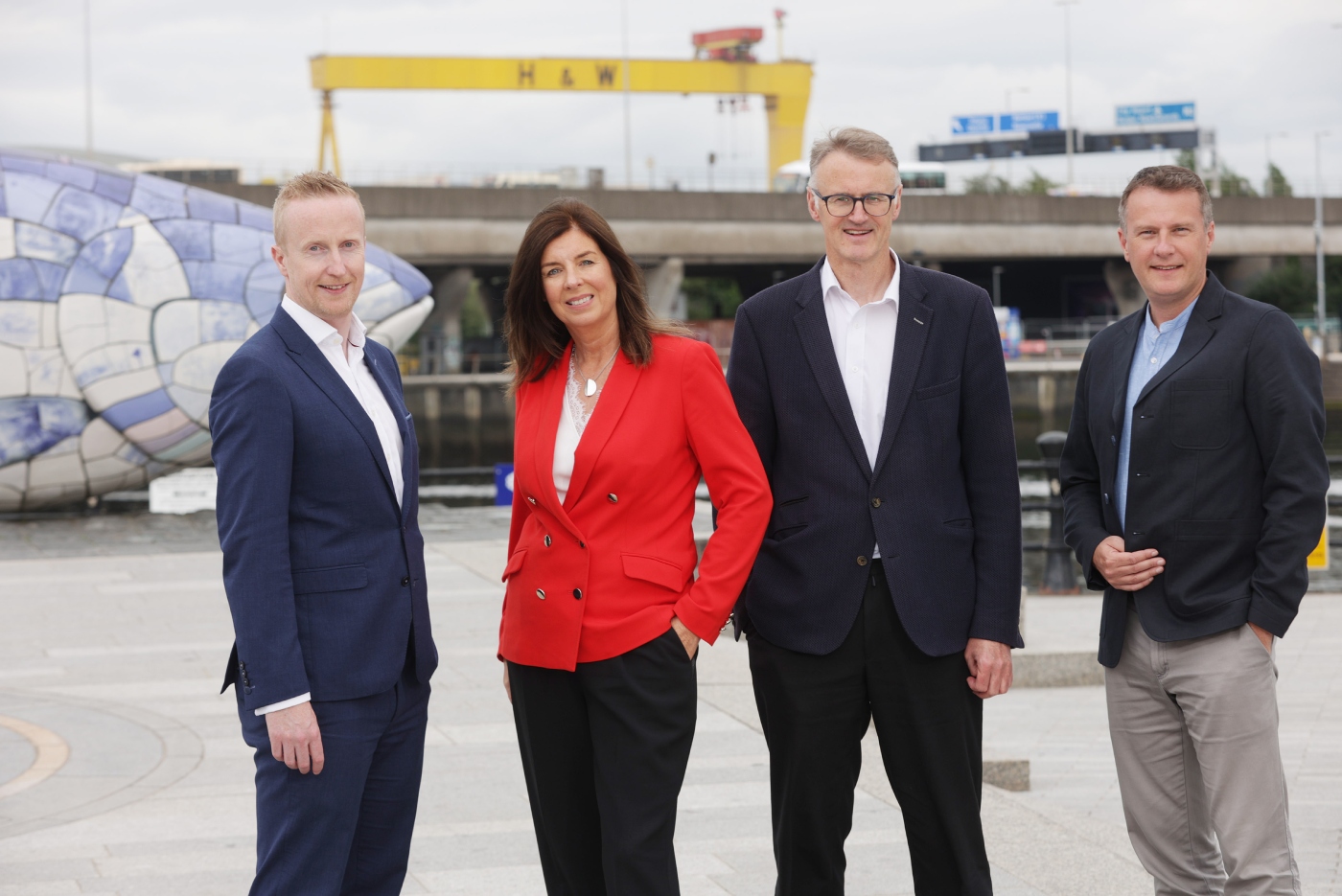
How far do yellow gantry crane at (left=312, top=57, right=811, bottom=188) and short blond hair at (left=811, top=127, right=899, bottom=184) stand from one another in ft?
149

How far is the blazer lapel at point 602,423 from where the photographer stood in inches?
125

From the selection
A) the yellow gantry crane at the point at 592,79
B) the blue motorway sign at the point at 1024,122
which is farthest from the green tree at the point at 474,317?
the blue motorway sign at the point at 1024,122

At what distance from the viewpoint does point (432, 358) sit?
41.0 metres

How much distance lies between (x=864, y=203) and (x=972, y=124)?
82295mm

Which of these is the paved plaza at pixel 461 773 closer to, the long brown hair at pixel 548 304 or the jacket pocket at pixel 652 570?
the jacket pocket at pixel 652 570

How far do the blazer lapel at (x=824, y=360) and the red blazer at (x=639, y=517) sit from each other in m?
0.26

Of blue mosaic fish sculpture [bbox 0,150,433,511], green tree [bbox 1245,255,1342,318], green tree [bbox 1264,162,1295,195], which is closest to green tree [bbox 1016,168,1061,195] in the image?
green tree [bbox 1264,162,1295,195]

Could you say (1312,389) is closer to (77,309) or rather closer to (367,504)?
(367,504)

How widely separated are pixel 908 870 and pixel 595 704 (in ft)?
5.54

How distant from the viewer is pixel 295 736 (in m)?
2.96

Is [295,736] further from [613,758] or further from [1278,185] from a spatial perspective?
[1278,185]

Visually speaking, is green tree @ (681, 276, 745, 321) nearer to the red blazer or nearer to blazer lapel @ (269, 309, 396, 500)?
the red blazer

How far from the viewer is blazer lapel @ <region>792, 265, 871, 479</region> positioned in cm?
338

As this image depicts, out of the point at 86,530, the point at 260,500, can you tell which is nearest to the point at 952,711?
the point at 260,500
